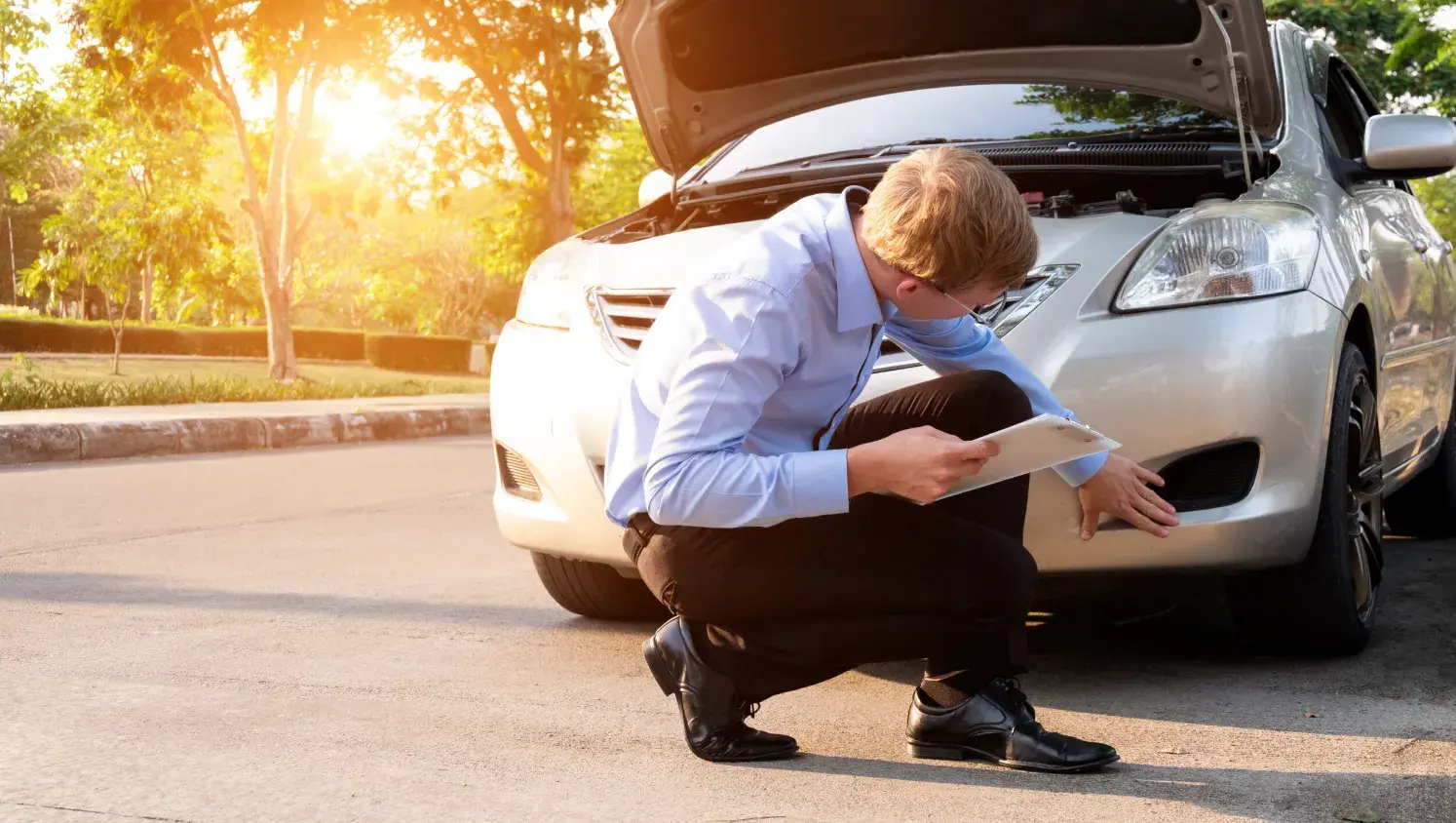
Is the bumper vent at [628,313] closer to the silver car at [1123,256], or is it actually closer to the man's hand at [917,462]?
the silver car at [1123,256]

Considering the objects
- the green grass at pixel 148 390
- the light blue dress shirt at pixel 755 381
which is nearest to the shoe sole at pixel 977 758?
the light blue dress shirt at pixel 755 381

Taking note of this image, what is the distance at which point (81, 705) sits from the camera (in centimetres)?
340

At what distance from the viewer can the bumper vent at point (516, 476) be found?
13.4 feet

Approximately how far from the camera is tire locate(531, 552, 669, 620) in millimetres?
4438

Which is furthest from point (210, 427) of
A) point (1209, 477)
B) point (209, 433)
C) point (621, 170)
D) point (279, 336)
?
point (621, 170)

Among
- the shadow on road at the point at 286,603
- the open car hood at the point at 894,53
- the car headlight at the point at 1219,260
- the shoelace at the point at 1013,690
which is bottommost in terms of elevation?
A: the shadow on road at the point at 286,603

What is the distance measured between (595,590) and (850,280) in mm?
1935

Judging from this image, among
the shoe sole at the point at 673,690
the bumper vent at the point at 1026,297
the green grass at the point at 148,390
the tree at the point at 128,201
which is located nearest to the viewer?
the shoe sole at the point at 673,690

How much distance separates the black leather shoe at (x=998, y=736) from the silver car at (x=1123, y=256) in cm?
60

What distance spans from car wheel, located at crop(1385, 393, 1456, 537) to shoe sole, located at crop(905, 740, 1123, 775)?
387 centimetres

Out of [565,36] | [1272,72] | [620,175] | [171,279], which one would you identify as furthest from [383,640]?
[620,175]

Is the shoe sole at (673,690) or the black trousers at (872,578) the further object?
the shoe sole at (673,690)

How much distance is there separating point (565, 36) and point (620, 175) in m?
18.4

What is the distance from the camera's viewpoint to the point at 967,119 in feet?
15.2
